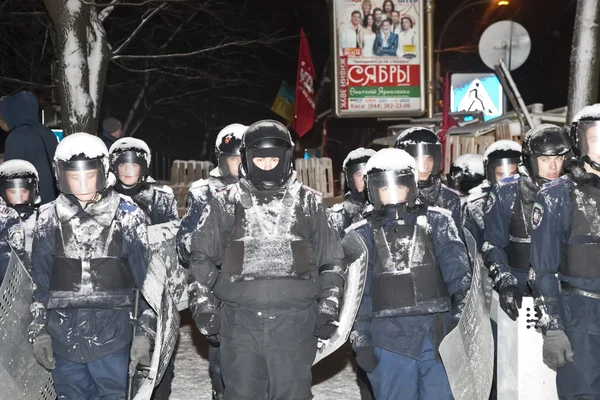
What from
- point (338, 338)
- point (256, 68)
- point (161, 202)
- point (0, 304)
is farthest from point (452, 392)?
point (256, 68)

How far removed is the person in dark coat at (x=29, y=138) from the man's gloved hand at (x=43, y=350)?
10.4ft

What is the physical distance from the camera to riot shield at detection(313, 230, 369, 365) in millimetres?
5352

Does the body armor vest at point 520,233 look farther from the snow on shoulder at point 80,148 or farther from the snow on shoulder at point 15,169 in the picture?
the snow on shoulder at point 15,169

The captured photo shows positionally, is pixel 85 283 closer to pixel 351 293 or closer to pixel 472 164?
pixel 351 293

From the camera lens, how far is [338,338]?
5352mm

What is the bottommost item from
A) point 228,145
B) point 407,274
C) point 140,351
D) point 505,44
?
point 140,351

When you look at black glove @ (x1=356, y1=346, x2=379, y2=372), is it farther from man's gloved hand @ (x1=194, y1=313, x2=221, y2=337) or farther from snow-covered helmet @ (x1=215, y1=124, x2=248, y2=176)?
snow-covered helmet @ (x1=215, y1=124, x2=248, y2=176)

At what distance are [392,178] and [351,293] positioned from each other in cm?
77

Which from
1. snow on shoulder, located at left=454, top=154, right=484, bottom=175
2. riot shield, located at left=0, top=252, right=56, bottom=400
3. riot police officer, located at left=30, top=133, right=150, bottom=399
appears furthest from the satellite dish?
riot shield, located at left=0, top=252, right=56, bottom=400

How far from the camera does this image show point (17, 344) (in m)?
5.17

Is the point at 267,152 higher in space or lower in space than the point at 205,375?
higher

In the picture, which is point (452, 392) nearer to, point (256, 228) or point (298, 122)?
point (256, 228)

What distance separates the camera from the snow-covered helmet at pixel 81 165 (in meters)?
5.46

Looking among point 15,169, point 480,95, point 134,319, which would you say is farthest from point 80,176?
point 480,95
